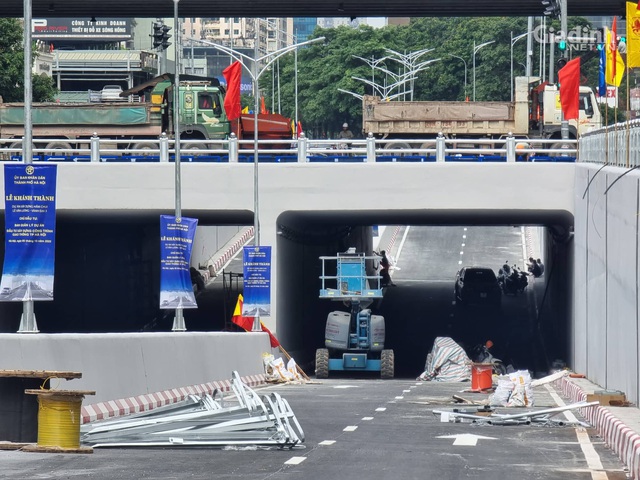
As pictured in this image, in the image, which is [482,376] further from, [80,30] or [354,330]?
[80,30]

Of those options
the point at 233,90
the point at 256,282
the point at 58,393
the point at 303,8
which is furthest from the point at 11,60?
the point at 58,393

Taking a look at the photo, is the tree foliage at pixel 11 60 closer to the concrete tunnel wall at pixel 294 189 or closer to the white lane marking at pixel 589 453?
the concrete tunnel wall at pixel 294 189

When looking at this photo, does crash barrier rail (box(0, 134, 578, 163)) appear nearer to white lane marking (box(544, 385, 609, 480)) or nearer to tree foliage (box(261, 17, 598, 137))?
white lane marking (box(544, 385, 609, 480))

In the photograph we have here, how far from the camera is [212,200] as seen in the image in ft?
128

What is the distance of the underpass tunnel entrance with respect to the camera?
4141 cm

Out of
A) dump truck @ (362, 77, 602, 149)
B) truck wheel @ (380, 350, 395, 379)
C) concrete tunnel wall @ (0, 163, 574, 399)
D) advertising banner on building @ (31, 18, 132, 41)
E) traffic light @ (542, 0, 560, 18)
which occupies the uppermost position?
advertising banner on building @ (31, 18, 132, 41)

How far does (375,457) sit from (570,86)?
24.7m

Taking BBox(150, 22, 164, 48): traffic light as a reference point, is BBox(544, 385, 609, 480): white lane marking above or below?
below

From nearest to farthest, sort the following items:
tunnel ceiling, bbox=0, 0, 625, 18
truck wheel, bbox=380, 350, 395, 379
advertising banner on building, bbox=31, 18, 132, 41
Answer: truck wheel, bbox=380, 350, 395, 379 < tunnel ceiling, bbox=0, 0, 625, 18 < advertising banner on building, bbox=31, 18, 132, 41

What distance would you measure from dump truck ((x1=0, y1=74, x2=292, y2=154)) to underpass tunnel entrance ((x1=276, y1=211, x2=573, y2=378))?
4.96 metres

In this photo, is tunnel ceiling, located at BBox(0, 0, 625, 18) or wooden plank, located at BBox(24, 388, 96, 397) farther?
tunnel ceiling, located at BBox(0, 0, 625, 18)

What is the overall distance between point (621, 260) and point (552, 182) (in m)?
15.7

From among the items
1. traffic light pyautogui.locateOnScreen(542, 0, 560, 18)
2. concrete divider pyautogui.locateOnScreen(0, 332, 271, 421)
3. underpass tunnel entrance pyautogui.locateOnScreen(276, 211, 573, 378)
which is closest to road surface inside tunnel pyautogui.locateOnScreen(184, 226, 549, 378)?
underpass tunnel entrance pyautogui.locateOnScreen(276, 211, 573, 378)

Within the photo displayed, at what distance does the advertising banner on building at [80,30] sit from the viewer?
142250 mm
